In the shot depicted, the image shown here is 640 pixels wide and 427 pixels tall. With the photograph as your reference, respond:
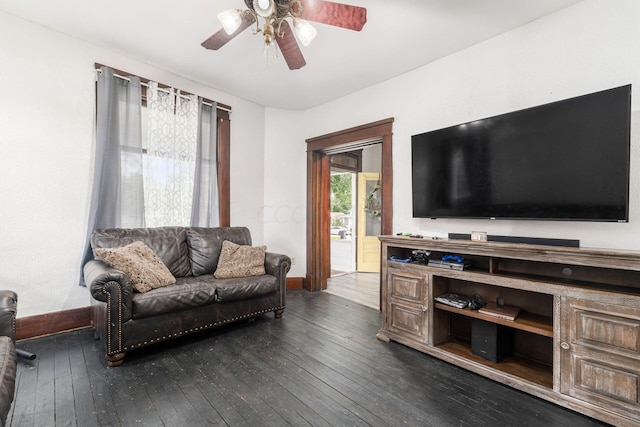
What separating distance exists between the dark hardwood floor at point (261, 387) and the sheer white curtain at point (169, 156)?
1416mm

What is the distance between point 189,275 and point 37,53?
8.00ft

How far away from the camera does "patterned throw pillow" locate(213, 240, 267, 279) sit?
297 cm

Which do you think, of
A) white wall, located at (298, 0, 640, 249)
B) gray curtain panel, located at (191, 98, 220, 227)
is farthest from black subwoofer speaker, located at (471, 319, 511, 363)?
gray curtain panel, located at (191, 98, 220, 227)

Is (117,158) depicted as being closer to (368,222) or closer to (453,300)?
(453,300)

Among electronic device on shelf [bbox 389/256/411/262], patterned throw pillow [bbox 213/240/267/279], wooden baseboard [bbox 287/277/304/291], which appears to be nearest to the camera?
electronic device on shelf [bbox 389/256/411/262]

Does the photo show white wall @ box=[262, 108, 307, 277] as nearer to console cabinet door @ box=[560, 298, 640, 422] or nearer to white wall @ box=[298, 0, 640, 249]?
white wall @ box=[298, 0, 640, 249]

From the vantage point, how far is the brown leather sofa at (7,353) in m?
1.11

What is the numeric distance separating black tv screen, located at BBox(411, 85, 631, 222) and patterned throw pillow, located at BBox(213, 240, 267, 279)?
71.7 inches

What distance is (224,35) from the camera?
6.62ft

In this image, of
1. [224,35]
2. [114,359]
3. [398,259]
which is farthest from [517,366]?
[224,35]

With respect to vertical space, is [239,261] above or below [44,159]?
below

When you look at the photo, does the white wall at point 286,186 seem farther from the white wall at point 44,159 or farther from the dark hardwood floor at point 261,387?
the white wall at point 44,159

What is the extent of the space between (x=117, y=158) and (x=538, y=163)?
3.74 metres

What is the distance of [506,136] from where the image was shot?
220cm
